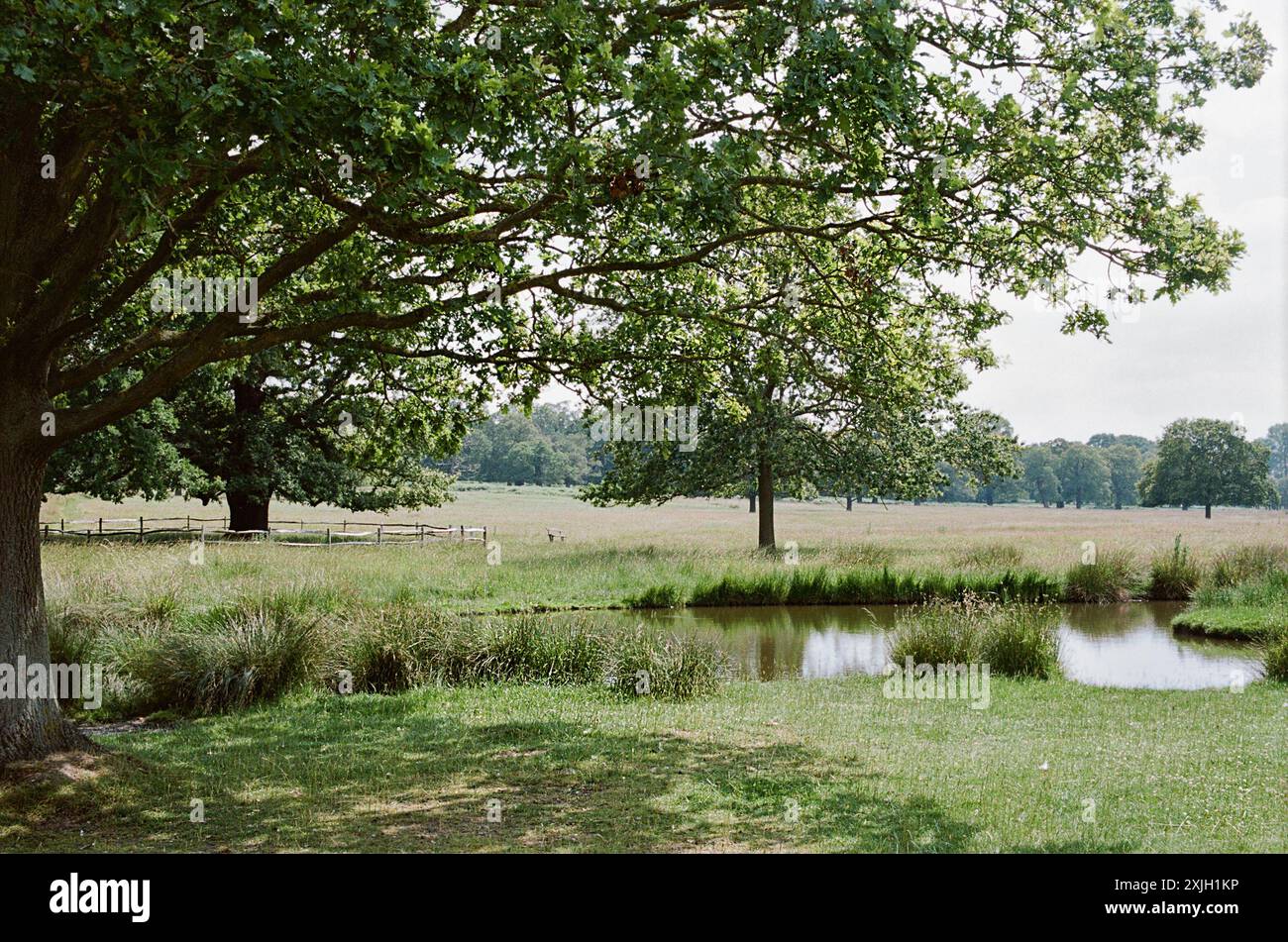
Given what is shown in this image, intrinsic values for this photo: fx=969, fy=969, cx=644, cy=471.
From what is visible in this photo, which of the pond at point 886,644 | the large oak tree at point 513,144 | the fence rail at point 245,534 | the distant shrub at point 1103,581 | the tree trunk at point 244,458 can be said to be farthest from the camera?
the tree trunk at point 244,458

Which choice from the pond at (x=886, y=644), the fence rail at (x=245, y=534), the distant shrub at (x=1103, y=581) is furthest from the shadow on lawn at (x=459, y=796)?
the fence rail at (x=245, y=534)

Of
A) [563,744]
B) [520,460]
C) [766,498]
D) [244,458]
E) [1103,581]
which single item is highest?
[520,460]

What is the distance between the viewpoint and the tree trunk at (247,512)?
3419 centimetres

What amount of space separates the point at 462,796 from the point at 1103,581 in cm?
2198

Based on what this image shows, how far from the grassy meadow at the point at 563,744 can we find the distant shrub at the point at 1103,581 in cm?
437

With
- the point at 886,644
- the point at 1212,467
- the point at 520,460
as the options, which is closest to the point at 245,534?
the point at 886,644

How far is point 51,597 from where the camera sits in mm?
14141

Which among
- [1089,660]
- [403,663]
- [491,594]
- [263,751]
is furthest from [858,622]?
[263,751]

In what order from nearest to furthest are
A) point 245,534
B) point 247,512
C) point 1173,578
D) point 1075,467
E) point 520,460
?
1. point 1173,578
2. point 245,534
3. point 247,512
4. point 520,460
5. point 1075,467

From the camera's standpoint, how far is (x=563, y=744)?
9469 millimetres

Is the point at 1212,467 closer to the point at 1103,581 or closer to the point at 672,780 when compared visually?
the point at 1103,581

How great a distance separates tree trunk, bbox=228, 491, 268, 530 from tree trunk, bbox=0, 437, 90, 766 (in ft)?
87.8

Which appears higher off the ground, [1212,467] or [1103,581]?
[1212,467]

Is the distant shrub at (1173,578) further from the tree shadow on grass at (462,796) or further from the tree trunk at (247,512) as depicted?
the tree trunk at (247,512)
